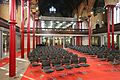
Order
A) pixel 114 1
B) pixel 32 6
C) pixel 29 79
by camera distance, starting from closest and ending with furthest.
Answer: pixel 29 79, pixel 114 1, pixel 32 6

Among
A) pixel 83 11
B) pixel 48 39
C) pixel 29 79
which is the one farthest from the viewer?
pixel 83 11

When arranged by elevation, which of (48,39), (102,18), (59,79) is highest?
(102,18)

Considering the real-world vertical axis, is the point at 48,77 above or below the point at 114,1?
below

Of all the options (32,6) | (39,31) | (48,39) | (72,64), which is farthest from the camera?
(48,39)

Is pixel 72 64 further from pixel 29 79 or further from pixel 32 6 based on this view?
pixel 32 6

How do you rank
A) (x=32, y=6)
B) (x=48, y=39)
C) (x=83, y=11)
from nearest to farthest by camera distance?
(x=32, y=6) < (x=48, y=39) < (x=83, y=11)

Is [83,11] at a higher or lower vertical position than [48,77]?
higher

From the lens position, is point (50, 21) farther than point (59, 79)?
Yes

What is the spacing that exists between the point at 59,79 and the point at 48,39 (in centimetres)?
3331

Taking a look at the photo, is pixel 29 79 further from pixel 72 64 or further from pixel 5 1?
pixel 5 1

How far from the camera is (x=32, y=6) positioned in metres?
30.9

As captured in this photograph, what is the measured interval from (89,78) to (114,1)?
1913 cm

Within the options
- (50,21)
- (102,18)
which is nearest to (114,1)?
(102,18)

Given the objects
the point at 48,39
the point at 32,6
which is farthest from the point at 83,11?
the point at 32,6
